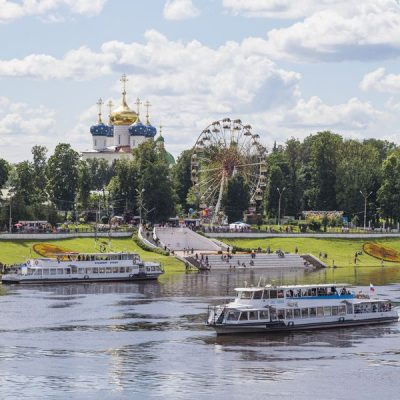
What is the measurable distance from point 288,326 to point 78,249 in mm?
63256

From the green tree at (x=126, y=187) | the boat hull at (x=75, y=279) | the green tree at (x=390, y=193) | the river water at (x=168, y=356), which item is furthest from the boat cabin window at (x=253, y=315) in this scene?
the green tree at (x=390, y=193)

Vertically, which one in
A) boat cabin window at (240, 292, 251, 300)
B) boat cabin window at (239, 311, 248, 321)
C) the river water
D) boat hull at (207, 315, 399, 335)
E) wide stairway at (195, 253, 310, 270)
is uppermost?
wide stairway at (195, 253, 310, 270)

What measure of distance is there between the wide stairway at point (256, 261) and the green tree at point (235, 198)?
107ft

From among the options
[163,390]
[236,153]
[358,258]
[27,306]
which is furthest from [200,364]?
[236,153]

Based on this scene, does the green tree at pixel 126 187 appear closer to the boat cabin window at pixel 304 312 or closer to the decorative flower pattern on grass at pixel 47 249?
the decorative flower pattern on grass at pixel 47 249

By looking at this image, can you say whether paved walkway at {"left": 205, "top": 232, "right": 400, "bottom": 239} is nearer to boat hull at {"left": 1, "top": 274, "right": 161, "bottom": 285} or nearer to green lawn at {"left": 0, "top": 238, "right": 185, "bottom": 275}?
green lawn at {"left": 0, "top": 238, "right": 185, "bottom": 275}

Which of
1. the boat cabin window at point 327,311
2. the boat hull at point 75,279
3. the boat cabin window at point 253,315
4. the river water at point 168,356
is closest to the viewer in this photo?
the river water at point 168,356

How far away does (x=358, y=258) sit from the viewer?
160625 mm

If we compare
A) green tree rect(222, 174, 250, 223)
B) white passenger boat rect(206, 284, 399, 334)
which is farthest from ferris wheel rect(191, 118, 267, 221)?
white passenger boat rect(206, 284, 399, 334)

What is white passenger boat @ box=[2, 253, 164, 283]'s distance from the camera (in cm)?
12619

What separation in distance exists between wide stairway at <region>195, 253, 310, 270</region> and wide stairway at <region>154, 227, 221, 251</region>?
350 inches

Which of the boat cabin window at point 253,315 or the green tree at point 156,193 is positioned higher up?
the green tree at point 156,193

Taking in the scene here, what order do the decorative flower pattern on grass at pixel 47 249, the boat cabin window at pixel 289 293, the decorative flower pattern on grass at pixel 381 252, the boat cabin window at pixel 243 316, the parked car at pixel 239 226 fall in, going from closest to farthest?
the boat cabin window at pixel 243 316 → the boat cabin window at pixel 289 293 → the decorative flower pattern on grass at pixel 47 249 → the decorative flower pattern on grass at pixel 381 252 → the parked car at pixel 239 226

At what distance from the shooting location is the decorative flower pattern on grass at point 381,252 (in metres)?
164
